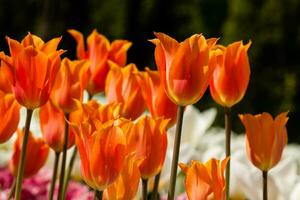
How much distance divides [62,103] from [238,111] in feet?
13.9

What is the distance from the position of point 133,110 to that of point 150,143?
157 mm

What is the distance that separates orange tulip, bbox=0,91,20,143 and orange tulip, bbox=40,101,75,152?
0.07 metres

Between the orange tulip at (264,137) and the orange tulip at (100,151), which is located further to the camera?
the orange tulip at (264,137)

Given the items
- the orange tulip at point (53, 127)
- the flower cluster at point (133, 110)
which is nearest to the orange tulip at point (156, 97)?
the flower cluster at point (133, 110)

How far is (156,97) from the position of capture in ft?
3.48

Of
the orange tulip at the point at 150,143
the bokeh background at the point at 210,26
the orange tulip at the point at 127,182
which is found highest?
the bokeh background at the point at 210,26

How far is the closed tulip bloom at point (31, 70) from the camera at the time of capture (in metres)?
0.94

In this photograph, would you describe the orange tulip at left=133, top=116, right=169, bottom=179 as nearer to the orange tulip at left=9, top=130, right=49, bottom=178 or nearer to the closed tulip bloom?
the closed tulip bloom

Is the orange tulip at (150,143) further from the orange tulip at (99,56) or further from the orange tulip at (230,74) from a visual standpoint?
the orange tulip at (99,56)

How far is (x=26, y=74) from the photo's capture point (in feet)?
3.11

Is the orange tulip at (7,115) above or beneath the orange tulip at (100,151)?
above

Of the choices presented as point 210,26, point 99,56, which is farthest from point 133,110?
point 210,26

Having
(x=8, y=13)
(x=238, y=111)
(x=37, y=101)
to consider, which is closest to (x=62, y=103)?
(x=37, y=101)

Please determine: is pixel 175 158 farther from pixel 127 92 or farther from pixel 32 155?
pixel 32 155
